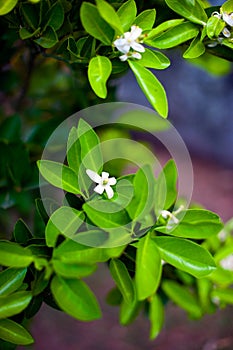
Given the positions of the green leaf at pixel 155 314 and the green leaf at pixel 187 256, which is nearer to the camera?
the green leaf at pixel 187 256

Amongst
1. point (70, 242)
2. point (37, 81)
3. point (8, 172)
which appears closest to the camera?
point (70, 242)

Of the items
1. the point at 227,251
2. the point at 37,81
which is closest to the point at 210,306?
the point at 227,251

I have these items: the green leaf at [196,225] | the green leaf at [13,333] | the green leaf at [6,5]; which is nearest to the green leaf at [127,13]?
the green leaf at [6,5]

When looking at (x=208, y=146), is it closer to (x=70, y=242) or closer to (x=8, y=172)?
(x=8, y=172)

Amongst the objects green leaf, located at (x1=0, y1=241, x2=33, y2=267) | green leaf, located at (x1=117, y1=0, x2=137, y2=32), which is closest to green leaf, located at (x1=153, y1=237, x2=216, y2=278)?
green leaf, located at (x1=0, y1=241, x2=33, y2=267)

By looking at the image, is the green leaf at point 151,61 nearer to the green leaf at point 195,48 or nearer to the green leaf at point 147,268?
the green leaf at point 195,48

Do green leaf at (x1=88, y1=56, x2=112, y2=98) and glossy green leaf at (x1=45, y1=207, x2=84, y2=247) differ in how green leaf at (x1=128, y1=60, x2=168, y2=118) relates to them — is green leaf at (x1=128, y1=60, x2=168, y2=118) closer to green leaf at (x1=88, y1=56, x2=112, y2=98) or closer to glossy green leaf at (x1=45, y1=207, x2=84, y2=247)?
green leaf at (x1=88, y1=56, x2=112, y2=98)
